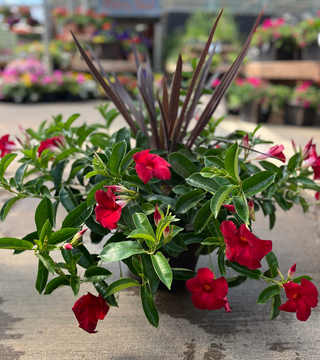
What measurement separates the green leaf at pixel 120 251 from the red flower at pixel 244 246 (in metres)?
0.18

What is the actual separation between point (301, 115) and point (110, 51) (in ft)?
13.8

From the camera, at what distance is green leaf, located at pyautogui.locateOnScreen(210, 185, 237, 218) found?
678 mm

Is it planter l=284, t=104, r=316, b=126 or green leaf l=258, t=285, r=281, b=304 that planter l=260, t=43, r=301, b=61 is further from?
green leaf l=258, t=285, r=281, b=304

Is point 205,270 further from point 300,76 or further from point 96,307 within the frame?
point 300,76

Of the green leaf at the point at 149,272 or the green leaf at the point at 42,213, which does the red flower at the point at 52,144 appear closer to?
the green leaf at the point at 42,213

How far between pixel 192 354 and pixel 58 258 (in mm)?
613

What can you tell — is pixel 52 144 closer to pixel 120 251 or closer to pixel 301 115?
pixel 120 251

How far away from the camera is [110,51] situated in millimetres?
6793

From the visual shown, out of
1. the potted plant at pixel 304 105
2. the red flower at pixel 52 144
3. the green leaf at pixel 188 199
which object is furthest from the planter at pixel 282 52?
the green leaf at pixel 188 199

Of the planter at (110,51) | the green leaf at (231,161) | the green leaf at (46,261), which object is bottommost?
the green leaf at (46,261)

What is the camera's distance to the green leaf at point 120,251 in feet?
2.20

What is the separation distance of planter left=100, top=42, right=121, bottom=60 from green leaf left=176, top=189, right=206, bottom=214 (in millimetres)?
6490

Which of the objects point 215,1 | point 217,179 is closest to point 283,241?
point 217,179

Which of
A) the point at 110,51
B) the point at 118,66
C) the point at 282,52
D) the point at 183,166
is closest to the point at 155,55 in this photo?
the point at 110,51
